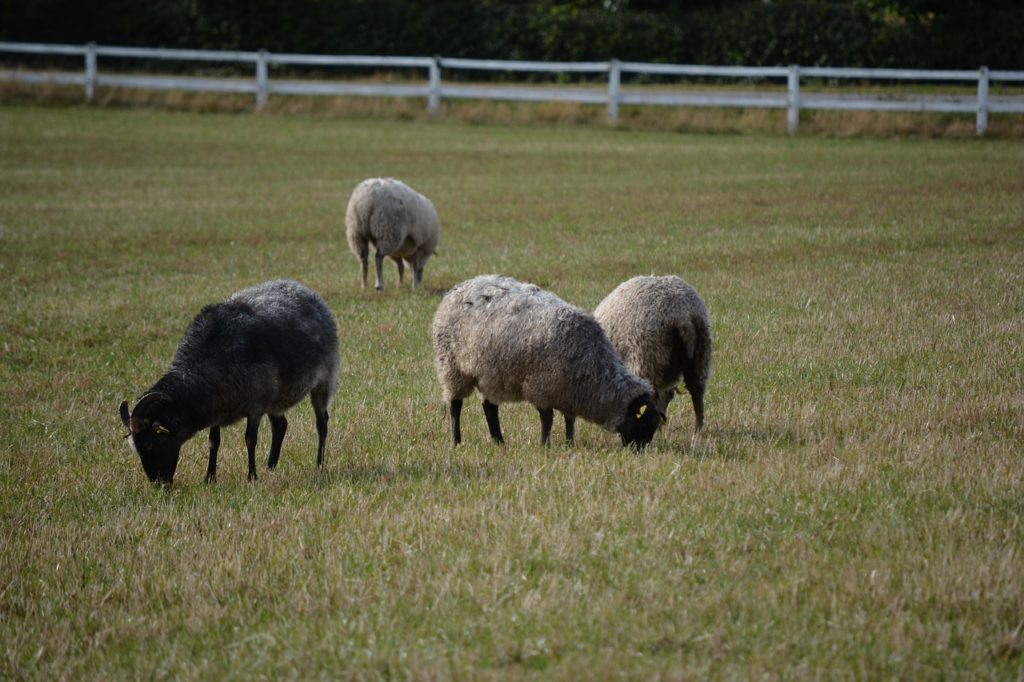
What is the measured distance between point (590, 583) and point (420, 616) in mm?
774

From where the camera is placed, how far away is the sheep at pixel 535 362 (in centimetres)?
803

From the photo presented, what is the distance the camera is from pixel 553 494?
6.89 meters

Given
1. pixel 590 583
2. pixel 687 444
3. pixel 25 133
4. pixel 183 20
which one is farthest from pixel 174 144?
pixel 590 583

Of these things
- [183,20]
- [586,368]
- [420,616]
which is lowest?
[420,616]

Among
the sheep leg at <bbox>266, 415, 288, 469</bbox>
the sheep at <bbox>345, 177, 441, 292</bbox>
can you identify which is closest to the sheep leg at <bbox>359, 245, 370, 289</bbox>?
the sheep at <bbox>345, 177, 441, 292</bbox>

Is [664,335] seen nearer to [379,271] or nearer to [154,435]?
[154,435]

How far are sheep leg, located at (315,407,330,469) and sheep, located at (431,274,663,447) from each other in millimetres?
883

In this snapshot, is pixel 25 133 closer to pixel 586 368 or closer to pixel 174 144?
pixel 174 144

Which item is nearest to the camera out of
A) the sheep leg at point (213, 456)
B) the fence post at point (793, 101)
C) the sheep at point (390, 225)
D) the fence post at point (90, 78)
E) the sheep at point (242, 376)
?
the sheep at point (242, 376)

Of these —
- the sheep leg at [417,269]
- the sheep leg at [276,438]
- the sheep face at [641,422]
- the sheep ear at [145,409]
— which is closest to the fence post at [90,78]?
the sheep leg at [417,269]

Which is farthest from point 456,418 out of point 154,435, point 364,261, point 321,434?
point 364,261

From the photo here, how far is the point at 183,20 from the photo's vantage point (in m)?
50.2

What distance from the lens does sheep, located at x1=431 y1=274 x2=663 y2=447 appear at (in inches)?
316

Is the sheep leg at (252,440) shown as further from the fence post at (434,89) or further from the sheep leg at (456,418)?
the fence post at (434,89)
